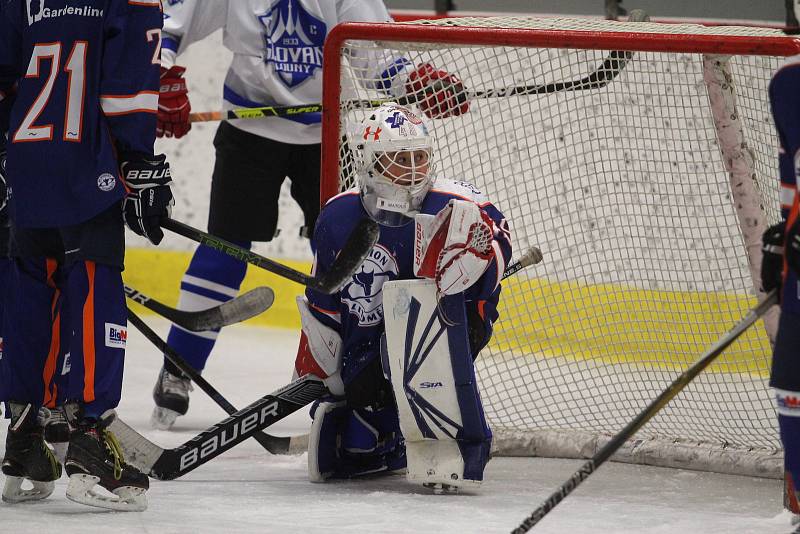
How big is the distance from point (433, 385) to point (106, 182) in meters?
0.67

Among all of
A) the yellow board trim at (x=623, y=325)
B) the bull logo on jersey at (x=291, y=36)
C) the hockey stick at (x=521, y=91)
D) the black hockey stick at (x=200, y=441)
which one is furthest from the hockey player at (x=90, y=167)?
the yellow board trim at (x=623, y=325)

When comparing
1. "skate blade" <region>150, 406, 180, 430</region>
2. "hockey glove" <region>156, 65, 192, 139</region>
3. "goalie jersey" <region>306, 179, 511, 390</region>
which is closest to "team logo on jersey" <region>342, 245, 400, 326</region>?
"goalie jersey" <region>306, 179, 511, 390</region>

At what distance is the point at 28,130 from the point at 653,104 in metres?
1.64

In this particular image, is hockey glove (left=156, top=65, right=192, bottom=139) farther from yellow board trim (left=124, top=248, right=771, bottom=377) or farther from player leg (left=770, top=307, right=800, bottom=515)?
player leg (left=770, top=307, right=800, bottom=515)

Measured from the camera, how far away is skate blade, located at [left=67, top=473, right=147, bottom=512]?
220 centimetres

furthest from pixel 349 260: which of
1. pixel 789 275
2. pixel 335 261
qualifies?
pixel 789 275

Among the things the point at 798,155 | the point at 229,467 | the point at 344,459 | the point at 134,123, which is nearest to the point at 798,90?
the point at 798,155

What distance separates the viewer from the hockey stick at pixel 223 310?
2609 mm

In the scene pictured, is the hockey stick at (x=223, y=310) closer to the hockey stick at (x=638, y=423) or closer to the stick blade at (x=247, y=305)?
the stick blade at (x=247, y=305)

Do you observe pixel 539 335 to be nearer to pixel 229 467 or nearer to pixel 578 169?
pixel 578 169

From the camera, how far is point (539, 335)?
348 centimetres

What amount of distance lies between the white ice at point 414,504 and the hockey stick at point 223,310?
0.29 metres

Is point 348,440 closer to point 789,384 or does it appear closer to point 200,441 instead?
point 200,441

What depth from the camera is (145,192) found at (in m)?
2.20
